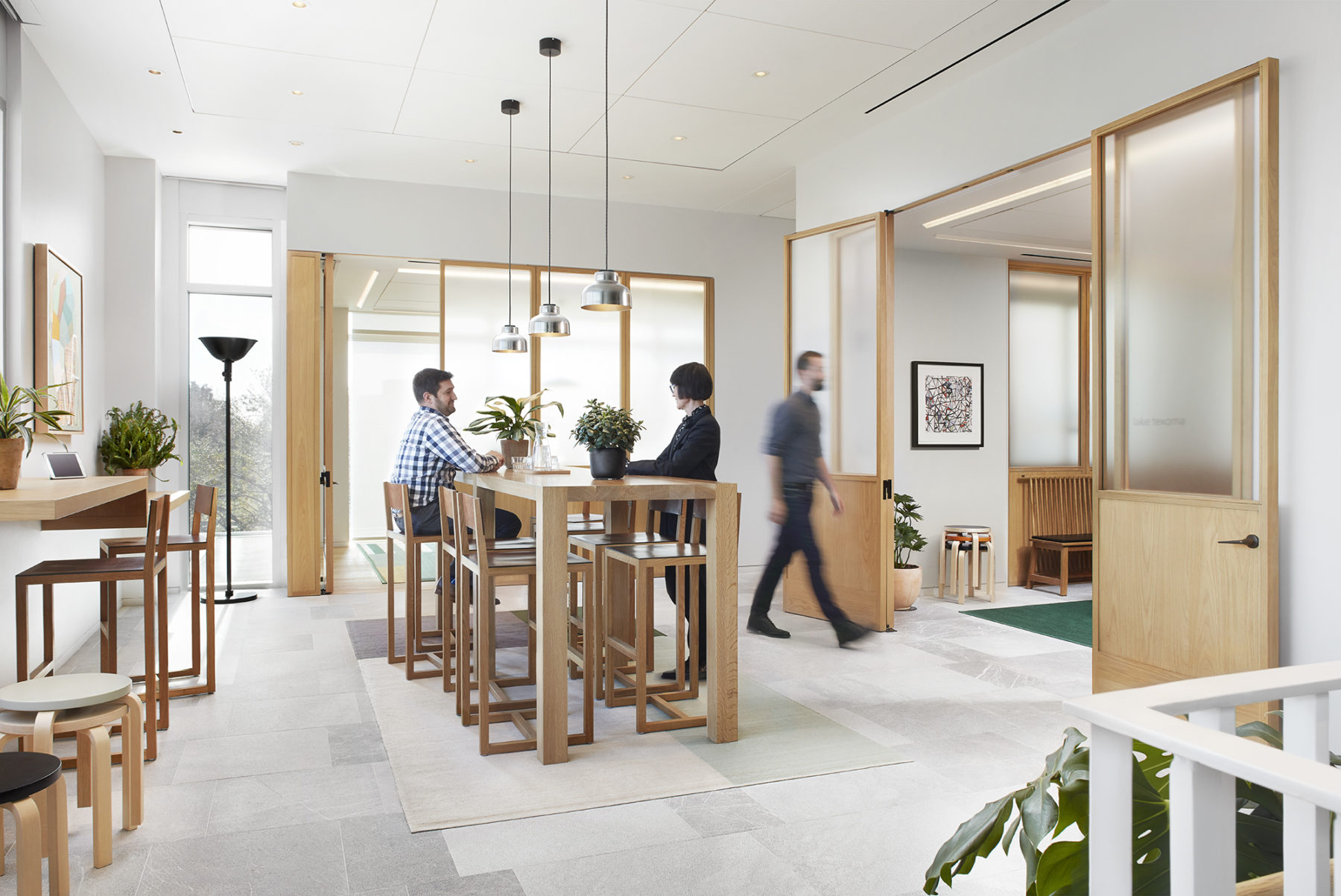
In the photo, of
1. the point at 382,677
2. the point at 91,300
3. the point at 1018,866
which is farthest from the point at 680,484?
the point at 91,300

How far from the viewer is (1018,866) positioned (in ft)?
7.71

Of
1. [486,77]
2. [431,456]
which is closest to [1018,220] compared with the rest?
[486,77]

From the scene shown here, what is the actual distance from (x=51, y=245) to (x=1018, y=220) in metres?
5.59

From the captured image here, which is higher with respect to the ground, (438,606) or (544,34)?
(544,34)

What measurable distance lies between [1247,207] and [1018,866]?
2.40m

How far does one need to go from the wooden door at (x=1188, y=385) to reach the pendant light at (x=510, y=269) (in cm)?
311

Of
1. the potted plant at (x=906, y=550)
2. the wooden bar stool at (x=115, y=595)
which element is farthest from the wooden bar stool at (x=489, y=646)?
the potted plant at (x=906, y=550)

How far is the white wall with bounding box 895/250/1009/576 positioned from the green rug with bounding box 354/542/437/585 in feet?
12.2

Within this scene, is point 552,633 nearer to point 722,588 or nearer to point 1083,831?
point 722,588

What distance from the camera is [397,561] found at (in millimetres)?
8039

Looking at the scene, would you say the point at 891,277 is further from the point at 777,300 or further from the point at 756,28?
the point at 777,300

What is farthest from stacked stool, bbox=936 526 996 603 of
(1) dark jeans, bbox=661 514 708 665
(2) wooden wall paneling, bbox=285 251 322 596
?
(2) wooden wall paneling, bbox=285 251 322 596

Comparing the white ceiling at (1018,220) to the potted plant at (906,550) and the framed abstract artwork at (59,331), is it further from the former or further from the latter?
the framed abstract artwork at (59,331)

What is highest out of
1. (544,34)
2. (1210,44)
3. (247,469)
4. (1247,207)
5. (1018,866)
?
(544,34)
